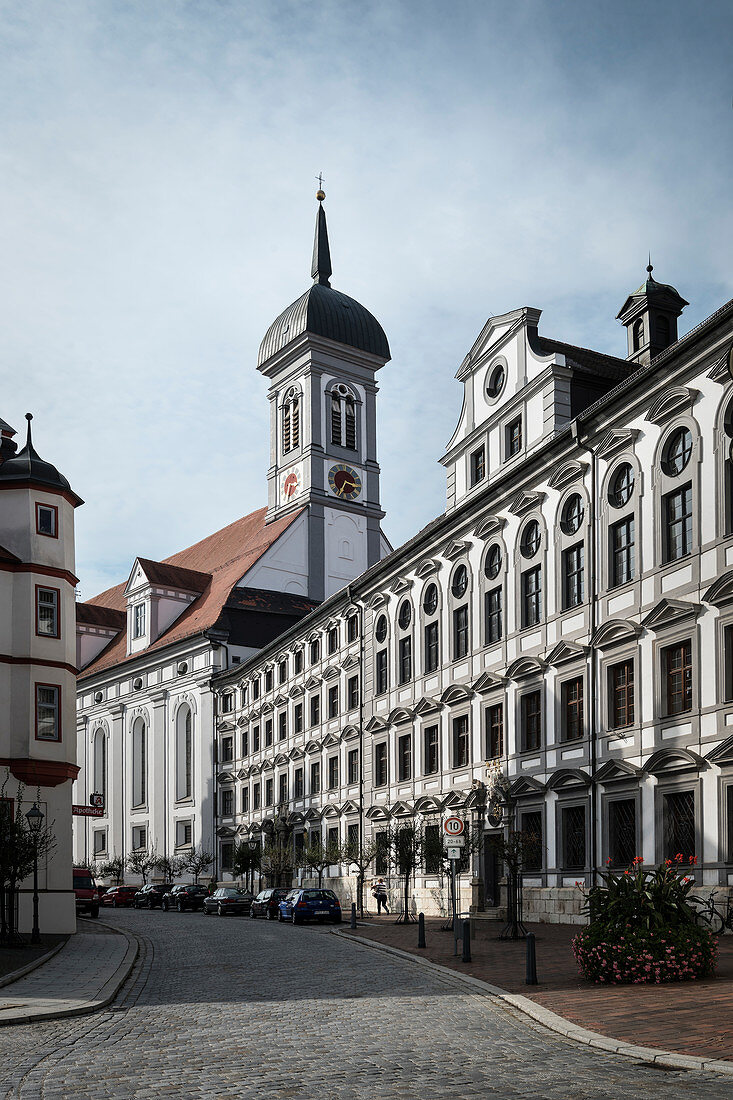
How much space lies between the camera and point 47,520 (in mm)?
35281

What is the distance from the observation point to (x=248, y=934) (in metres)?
33.0

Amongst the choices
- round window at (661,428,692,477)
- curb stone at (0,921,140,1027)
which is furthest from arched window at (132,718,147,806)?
round window at (661,428,692,477)

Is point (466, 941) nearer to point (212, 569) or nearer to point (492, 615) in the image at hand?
point (492, 615)

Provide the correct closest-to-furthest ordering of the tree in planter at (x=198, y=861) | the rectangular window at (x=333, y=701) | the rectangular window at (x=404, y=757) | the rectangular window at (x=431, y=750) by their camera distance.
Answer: the rectangular window at (x=431, y=750) < the rectangular window at (x=404, y=757) < the rectangular window at (x=333, y=701) < the tree in planter at (x=198, y=861)

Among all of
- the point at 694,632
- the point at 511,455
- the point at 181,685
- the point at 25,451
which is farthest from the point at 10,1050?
the point at 181,685

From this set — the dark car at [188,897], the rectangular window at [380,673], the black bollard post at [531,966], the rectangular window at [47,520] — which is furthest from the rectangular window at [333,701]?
the black bollard post at [531,966]

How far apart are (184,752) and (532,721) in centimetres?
4342

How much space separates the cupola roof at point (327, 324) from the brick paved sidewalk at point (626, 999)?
6183 cm

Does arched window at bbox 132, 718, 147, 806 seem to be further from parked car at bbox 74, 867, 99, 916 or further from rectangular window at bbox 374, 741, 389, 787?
rectangular window at bbox 374, 741, 389, 787

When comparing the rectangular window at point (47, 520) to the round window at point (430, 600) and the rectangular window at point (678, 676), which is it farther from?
the rectangular window at point (678, 676)

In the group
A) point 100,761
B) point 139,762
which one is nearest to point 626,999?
point 139,762

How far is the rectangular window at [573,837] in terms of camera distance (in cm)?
3189

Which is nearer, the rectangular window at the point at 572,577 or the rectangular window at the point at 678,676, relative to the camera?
the rectangular window at the point at 678,676

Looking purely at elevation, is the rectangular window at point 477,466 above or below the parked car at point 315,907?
above
